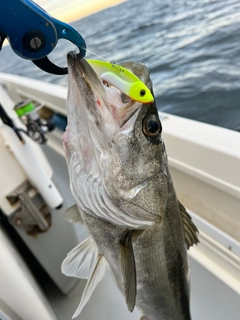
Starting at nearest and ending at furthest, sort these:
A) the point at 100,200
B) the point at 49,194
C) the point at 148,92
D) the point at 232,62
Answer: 1. the point at 148,92
2. the point at 100,200
3. the point at 49,194
4. the point at 232,62

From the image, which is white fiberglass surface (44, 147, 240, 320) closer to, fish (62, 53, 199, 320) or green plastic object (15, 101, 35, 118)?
fish (62, 53, 199, 320)

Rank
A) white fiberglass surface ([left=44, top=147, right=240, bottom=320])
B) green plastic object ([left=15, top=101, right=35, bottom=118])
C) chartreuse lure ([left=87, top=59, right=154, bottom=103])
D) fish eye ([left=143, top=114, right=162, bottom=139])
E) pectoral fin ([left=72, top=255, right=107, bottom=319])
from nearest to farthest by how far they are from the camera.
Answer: chartreuse lure ([left=87, top=59, right=154, bottom=103])
fish eye ([left=143, top=114, right=162, bottom=139])
pectoral fin ([left=72, top=255, right=107, bottom=319])
white fiberglass surface ([left=44, top=147, right=240, bottom=320])
green plastic object ([left=15, top=101, right=35, bottom=118])

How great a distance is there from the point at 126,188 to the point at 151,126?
0.18 m

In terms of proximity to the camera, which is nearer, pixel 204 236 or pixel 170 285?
pixel 170 285

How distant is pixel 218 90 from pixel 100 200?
293 centimetres

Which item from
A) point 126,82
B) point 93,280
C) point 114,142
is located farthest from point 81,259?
point 126,82

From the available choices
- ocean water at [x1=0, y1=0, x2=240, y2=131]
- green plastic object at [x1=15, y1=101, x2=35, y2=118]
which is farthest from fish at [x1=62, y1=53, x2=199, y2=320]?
ocean water at [x1=0, y1=0, x2=240, y2=131]

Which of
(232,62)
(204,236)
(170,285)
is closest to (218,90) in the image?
(232,62)

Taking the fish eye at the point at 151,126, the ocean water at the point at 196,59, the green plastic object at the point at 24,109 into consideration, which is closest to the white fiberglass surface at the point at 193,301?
the fish eye at the point at 151,126

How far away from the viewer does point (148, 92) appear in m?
0.75

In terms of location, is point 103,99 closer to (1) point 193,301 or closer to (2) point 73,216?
(2) point 73,216

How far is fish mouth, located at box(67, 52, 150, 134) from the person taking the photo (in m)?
0.76

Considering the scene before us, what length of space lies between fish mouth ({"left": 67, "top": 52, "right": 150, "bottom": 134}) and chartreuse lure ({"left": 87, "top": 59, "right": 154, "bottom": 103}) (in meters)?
0.03

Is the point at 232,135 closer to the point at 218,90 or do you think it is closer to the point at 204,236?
the point at 204,236
